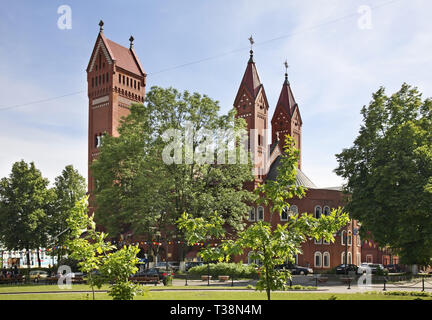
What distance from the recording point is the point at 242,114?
2491 inches

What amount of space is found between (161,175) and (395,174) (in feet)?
63.4

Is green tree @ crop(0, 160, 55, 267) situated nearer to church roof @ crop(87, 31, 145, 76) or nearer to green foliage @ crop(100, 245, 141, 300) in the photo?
church roof @ crop(87, 31, 145, 76)

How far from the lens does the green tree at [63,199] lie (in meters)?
52.2

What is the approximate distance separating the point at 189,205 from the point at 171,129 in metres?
7.23

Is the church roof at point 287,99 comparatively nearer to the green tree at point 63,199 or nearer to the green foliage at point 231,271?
the green tree at point 63,199

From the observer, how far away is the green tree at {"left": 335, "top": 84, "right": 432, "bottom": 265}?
110 feet

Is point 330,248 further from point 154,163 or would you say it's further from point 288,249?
point 288,249

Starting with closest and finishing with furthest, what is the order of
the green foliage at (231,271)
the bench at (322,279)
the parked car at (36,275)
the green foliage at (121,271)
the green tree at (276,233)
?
1. the green tree at (276,233)
2. the green foliage at (121,271)
3. the bench at (322,279)
4. the parked car at (36,275)
5. the green foliage at (231,271)

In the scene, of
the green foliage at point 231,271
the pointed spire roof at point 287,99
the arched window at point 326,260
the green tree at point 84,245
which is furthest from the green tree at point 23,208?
the pointed spire roof at point 287,99

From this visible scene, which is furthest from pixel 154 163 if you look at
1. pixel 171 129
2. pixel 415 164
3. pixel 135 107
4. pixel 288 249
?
pixel 288 249

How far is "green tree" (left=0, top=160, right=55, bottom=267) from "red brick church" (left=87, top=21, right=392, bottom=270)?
960 centimetres

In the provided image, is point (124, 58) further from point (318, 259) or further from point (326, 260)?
point (326, 260)

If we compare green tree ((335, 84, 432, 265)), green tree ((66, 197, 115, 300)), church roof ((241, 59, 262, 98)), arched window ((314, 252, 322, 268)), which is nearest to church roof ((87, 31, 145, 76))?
church roof ((241, 59, 262, 98))

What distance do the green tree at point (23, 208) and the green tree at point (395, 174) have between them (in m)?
31.5
